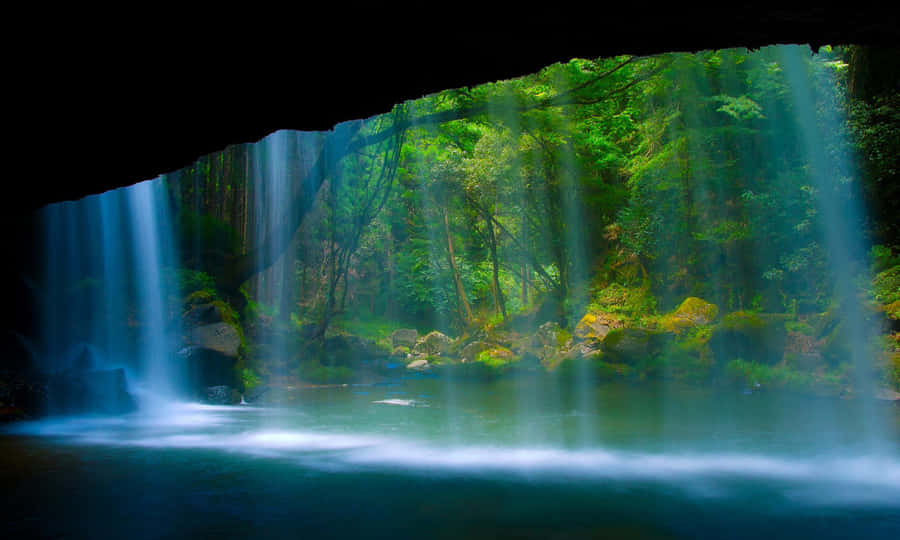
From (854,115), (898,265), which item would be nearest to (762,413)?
(898,265)

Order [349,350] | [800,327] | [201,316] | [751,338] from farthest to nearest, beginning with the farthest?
[349,350], [800,327], [751,338], [201,316]

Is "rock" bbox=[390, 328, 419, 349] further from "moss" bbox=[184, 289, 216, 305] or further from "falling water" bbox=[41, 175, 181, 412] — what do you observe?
"moss" bbox=[184, 289, 216, 305]

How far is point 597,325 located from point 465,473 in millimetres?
13736

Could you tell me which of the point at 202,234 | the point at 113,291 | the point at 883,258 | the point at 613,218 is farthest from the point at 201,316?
the point at 883,258

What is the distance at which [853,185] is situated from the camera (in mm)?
14688

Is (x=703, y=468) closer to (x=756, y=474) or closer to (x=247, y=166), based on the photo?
(x=756, y=474)

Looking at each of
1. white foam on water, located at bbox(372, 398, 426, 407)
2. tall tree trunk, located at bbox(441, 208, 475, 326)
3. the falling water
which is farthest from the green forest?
white foam on water, located at bbox(372, 398, 426, 407)

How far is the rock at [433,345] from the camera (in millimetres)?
24422

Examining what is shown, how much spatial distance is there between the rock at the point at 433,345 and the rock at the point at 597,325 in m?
6.62

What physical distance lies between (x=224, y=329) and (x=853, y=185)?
16012 mm

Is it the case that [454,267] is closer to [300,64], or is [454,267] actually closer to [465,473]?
[465,473]

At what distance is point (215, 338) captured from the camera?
1288 centimetres

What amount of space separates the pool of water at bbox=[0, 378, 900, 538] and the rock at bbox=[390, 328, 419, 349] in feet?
48.0

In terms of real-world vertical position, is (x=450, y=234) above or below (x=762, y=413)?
above
